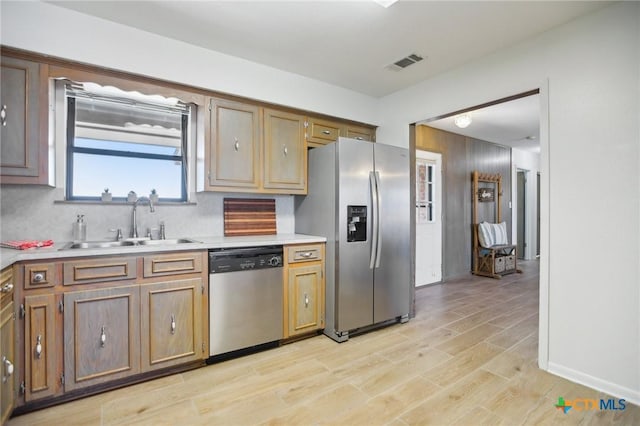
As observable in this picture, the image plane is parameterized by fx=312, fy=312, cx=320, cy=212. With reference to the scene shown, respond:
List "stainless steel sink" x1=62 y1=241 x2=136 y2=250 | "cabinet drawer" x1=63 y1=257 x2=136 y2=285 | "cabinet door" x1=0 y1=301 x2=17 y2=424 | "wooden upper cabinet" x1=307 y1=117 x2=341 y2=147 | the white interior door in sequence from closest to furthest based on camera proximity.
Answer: "cabinet door" x1=0 y1=301 x2=17 y2=424 → "cabinet drawer" x1=63 y1=257 x2=136 y2=285 → "stainless steel sink" x1=62 y1=241 x2=136 y2=250 → "wooden upper cabinet" x1=307 y1=117 x2=341 y2=147 → the white interior door

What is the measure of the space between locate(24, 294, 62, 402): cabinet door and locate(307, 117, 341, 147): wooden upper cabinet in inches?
99.7

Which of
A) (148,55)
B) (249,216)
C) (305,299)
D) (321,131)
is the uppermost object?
(148,55)

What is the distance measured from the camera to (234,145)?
2.91 meters

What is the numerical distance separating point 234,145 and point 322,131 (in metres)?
1.04

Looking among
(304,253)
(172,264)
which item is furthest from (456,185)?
(172,264)

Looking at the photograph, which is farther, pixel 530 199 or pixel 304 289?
pixel 530 199

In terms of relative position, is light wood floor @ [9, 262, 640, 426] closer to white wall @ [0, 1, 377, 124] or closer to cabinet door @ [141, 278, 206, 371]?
cabinet door @ [141, 278, 206, 371]

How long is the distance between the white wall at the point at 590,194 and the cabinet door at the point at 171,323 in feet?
8.80

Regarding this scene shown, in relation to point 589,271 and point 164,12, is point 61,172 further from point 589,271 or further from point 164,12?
point 589,271

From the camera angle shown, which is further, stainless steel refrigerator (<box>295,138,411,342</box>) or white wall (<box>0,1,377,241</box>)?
stainless steel refrigerator (<box>295,138,411,342</box>)

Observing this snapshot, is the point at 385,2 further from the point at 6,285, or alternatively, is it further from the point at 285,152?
the point at 6,285

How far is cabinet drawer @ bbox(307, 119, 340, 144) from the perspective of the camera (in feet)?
11.1

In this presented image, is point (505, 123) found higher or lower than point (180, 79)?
higher

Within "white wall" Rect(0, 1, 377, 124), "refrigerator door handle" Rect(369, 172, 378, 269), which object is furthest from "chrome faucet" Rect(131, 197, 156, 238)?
"refrigerator door handle" Rect(369, 172, 378, 269)
